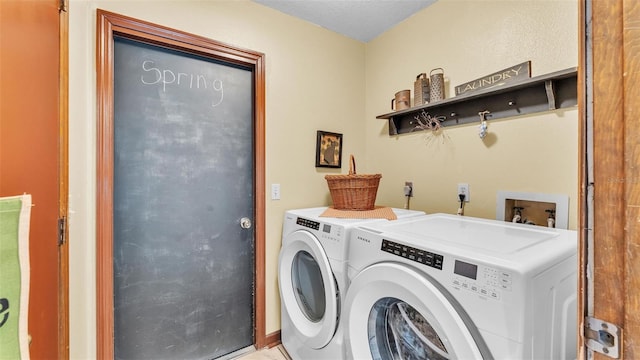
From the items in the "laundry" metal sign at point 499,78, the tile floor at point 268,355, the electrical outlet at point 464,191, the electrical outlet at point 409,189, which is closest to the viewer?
the "laundry" metal sign at point 499,78

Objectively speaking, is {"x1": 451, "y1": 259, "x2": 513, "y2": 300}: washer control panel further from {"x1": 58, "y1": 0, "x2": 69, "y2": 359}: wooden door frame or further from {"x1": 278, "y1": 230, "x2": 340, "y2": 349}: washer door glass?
{"x1": 58, "y1": 0, "x2": 69, "y2": 359}: wooden door frame

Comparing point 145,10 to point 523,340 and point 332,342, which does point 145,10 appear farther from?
point 523,340


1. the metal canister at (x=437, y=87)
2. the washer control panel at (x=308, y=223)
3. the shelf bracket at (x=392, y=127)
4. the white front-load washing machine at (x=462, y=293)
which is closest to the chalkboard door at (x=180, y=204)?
the washer control panel at (x=308, y=223)

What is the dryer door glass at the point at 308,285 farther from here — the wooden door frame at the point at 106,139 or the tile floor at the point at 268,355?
the wooden door frame at the point at 106,139

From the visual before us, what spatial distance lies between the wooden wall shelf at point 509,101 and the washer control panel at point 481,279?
1052mm

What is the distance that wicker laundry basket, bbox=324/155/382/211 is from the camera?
168 centimetres

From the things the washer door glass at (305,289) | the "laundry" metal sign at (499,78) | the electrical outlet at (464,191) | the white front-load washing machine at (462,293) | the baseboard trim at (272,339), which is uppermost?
the "laundry" metal sign at (499,78)

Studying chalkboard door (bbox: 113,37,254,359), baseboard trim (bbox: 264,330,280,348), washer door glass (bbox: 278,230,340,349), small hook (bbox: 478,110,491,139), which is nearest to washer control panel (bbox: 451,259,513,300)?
washer door glass (bbox: 278,230,340,349)

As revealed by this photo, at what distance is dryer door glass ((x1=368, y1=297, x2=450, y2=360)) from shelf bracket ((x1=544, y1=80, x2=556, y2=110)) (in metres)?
1.18

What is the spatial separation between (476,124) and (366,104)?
3.22 ft

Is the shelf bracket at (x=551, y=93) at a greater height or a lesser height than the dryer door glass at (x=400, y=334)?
greater

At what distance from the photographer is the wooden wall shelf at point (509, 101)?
49.8 inches

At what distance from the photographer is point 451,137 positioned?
5.73 feet

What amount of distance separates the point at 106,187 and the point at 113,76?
58 cm
